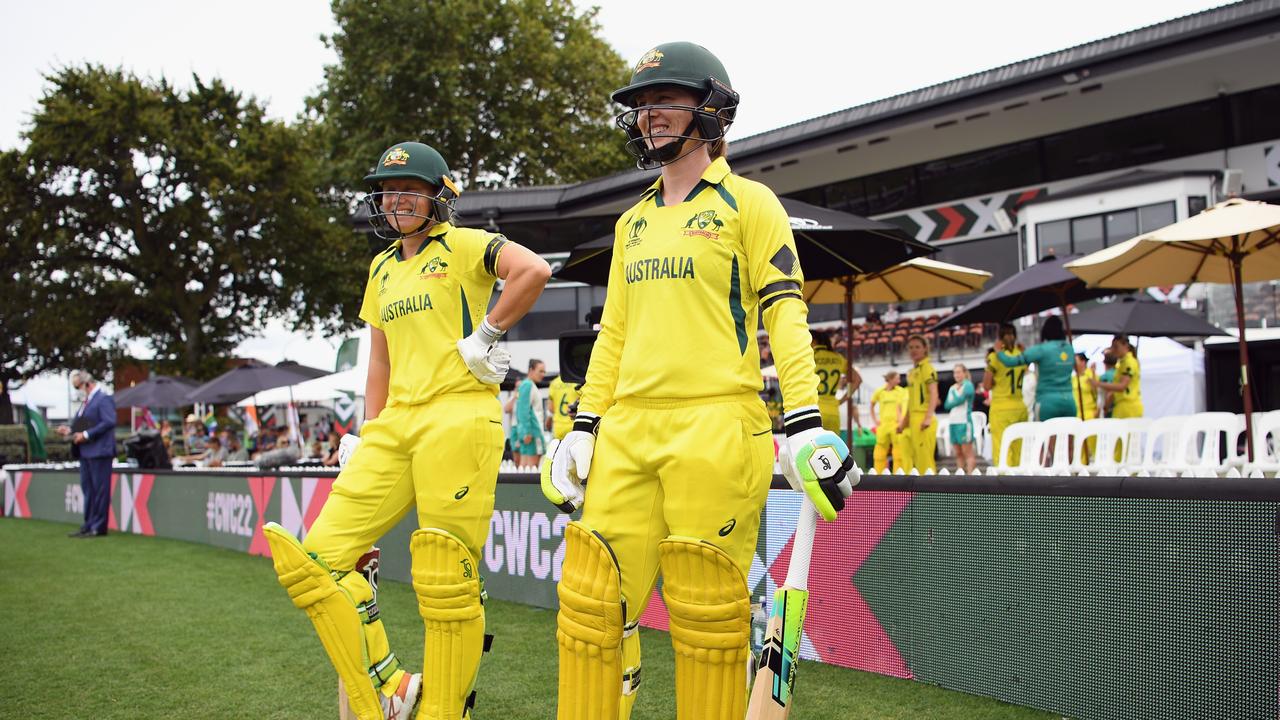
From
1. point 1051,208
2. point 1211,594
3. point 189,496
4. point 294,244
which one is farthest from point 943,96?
point 294,244

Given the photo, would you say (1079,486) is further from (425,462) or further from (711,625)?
(425,462)

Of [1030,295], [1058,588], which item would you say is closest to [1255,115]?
[1030,295]

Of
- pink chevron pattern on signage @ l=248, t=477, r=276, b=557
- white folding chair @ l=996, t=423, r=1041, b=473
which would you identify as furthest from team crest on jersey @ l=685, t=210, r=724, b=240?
pink chevron pattern on signage @ l=248, t=477, r=276, b=557

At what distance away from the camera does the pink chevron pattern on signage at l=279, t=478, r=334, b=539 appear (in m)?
9.62

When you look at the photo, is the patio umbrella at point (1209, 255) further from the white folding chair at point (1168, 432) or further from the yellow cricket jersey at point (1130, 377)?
the yellow cricket jersey at point (1130, 377)

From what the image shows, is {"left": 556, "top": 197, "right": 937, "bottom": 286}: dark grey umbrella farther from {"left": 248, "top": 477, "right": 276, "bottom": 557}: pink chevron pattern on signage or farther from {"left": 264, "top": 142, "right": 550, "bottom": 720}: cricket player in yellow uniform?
{"left": 248, "top": 477, "right": 276, "bottom": 557}: pink chevron pattern on signage

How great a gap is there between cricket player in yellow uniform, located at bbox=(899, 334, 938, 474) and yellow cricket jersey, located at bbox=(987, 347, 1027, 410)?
61 cm

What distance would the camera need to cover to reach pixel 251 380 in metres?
19.6

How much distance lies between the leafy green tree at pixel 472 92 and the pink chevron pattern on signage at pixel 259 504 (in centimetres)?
2350

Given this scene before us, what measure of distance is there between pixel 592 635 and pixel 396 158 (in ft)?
7.19

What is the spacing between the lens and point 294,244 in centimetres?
3353

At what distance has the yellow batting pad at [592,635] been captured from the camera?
9.45 feet

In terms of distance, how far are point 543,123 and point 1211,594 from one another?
32.7 metres

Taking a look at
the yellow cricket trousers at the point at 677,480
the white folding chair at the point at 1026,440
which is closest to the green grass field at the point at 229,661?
the yellow cricket trousers at the point at 677,480
